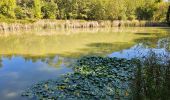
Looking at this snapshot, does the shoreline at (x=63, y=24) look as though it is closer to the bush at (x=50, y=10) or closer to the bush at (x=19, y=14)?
the bush at (x=50, y=10)

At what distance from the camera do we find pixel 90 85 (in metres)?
7.90

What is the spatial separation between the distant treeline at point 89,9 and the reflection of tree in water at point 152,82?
3629 centimetres

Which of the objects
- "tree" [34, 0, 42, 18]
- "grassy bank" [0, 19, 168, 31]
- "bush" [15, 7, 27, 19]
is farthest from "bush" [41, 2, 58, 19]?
"grassy bank" [0, 19, 168, 31]

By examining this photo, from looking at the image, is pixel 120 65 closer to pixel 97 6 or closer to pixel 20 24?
pixel 20 24

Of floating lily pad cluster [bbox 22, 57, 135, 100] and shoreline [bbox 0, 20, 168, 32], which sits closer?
floating lily pad cluster [bbox 22, 57, 135, 100]

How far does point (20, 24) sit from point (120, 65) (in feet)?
78.0

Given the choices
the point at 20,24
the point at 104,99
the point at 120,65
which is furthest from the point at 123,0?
the point at 104,99

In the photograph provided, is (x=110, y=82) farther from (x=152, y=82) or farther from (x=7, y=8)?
(x=7, y=8)

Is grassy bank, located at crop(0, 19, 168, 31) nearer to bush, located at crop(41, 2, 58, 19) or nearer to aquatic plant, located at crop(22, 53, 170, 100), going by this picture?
bush, located at crop(41, 2, 58, 19)

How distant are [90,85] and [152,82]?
2.88 meters

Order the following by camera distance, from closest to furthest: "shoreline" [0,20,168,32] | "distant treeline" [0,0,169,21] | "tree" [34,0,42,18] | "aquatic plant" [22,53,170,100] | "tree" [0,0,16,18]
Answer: "aquatic plant" [22,53,170,100] → "shoreline" [0,20,168,32] → "tree" [0,0,16,18] → "tree" [34,0,42,18] → "distant treeline" [0,0,169,21]

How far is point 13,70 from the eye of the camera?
10891 millimetres

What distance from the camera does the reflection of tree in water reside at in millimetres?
4914

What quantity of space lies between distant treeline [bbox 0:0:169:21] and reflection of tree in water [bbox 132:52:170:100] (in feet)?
119
